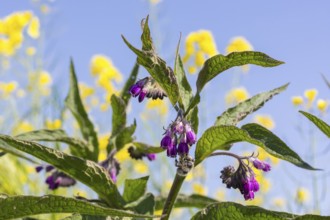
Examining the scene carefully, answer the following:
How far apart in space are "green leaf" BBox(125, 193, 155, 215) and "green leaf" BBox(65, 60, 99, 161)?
35 cm

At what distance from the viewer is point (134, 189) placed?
5.02 ft

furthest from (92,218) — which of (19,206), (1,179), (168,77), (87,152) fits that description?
(1,179)

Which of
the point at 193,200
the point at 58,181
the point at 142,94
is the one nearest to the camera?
the point at 142,94

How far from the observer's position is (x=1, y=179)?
3.29 m

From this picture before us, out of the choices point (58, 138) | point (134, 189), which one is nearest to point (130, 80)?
point (58, 138)

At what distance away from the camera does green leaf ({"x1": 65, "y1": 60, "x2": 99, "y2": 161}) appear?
5.93 feet

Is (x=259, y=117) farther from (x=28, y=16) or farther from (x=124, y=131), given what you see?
(x=124, y=131)

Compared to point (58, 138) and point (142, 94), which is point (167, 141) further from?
point (58, 138)

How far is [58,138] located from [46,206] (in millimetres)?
617

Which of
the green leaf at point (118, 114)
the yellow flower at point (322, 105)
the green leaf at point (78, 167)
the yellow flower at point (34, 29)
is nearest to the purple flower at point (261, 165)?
the green leaf at point (78, 167)

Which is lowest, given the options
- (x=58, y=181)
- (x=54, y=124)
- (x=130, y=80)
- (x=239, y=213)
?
(x=239, y=213)

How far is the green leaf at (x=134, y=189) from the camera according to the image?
1.51m

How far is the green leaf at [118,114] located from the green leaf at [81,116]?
0.09m

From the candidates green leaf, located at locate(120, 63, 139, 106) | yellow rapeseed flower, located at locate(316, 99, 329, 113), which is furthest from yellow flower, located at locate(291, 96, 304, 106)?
green leaf, located at locate(120, 63, 139, 106)
